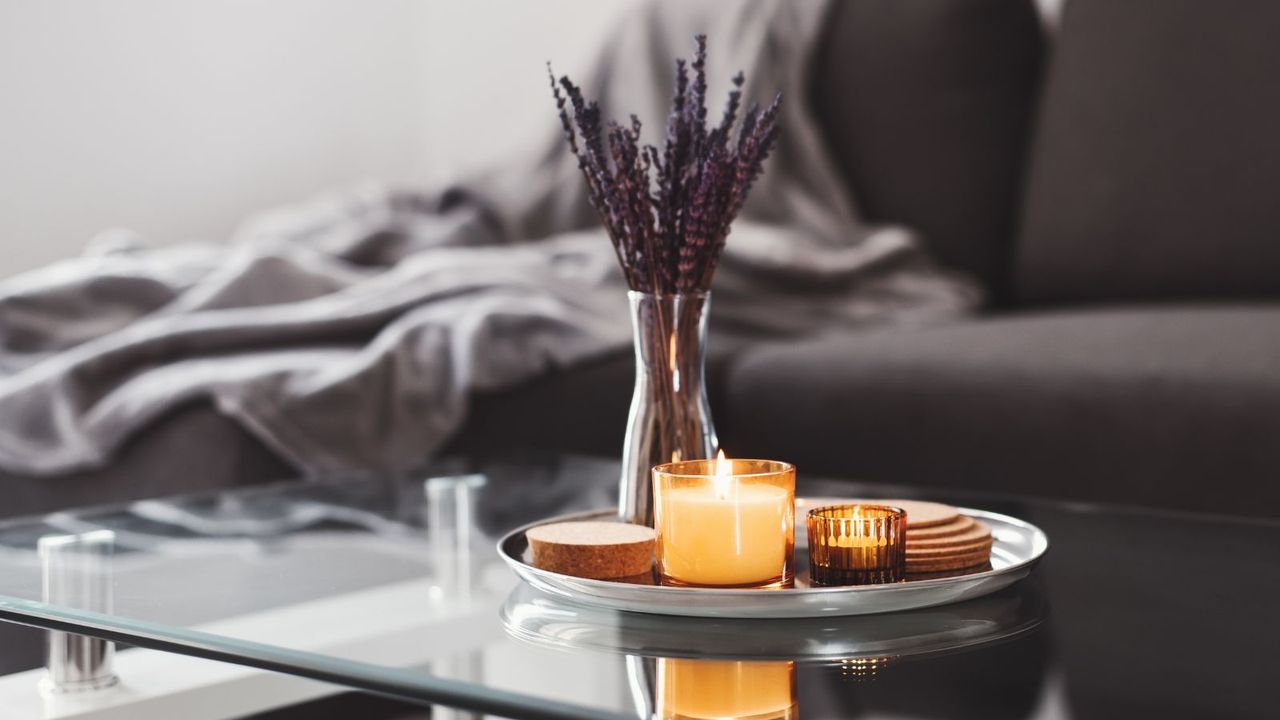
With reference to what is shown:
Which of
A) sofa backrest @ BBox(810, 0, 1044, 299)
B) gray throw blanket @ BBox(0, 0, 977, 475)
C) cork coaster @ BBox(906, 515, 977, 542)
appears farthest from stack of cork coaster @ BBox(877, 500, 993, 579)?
sofa backrest @ BBox(810, 0, 1044, 299)

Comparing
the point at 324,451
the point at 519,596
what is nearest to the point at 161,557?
the point at 519,596

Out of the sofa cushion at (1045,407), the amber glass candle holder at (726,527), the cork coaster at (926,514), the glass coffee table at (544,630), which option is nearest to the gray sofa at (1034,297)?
the sofa cushion at (1045,407)

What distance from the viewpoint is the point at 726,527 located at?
63 cm

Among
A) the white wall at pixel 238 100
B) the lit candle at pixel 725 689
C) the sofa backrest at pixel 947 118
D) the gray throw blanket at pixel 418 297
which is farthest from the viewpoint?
the white wall at pixel 238 100

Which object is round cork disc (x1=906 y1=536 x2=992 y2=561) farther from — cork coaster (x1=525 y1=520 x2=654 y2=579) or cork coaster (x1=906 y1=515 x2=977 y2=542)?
cork coaster (x1=525 y1=520 x2=654 y2=579)

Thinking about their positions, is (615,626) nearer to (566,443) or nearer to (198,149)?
(566,443)

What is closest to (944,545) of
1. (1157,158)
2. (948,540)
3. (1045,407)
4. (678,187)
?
(948,540)

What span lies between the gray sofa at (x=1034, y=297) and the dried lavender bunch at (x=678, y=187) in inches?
28.7

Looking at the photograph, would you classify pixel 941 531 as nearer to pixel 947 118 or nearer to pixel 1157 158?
pixel 1157 158

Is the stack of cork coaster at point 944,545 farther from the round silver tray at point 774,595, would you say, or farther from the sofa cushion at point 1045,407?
the sofa cushion at point 1045,407

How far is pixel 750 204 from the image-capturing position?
2.16 metres

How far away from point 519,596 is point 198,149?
2.38 meters

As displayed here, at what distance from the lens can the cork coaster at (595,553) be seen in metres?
0.67

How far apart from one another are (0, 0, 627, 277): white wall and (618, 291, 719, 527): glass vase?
5.76ft
